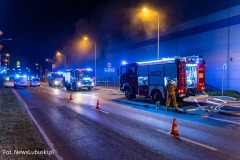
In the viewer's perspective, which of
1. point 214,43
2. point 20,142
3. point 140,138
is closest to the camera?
point 20,142

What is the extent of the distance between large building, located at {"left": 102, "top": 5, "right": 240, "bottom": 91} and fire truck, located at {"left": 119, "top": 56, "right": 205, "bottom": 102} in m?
5.14

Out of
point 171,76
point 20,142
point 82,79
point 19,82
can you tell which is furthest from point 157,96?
point 19,82

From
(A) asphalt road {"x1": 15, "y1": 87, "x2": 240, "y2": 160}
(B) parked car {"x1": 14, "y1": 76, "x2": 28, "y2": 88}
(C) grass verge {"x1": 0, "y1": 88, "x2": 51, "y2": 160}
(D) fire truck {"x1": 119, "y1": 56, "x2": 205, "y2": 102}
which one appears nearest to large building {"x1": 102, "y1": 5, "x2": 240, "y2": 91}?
(D) fire truck {"x1": 119, "y1": 56, "x2": 205, "y2": 102}

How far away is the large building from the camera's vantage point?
22.7 metres

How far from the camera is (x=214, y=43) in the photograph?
81.1ft

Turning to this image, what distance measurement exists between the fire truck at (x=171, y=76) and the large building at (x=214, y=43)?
5138 millimetres

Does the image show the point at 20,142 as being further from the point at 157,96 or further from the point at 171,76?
the point at 157,96

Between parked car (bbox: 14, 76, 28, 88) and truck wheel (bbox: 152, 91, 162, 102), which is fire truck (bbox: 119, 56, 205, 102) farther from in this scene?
parked car (bbox: 14, 76, 28, 88)

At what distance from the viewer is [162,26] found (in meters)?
32.8

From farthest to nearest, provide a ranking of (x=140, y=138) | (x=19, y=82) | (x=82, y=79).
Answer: (x=19, y=82), (x=82, y=79), (x=140, y=138)

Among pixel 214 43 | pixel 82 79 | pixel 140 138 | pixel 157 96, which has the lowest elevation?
pixel 140 138

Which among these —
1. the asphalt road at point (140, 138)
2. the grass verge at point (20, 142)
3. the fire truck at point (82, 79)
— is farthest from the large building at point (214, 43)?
the grass verge at point (20, 142)

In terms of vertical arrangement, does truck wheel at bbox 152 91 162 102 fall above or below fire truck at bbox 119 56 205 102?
below

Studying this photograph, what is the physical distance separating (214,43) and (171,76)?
483 inches
